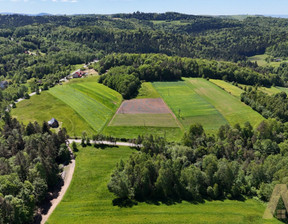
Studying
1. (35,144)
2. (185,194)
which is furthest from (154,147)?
(35,144)

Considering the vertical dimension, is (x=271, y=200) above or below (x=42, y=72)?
below

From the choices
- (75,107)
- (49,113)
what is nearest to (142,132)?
(75,107)

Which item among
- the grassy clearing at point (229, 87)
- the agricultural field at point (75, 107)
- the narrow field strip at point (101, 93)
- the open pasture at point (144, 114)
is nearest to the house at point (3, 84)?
the agricultural field at point (75, 107)

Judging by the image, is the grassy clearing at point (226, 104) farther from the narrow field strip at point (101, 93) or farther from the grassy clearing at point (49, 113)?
the grassy clearing at point (49, 113)

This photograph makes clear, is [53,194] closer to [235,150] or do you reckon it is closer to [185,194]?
[185,194]

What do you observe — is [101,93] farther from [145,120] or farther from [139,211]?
[139,211]
